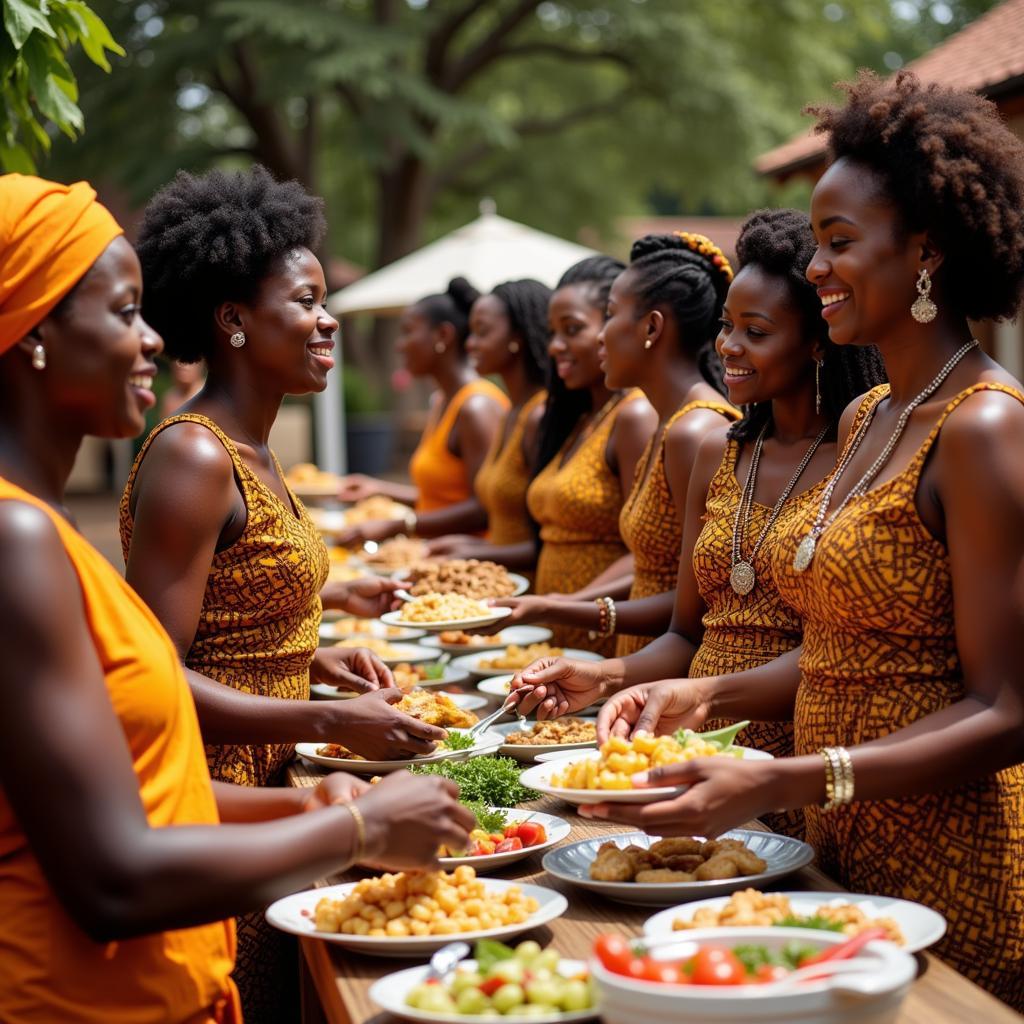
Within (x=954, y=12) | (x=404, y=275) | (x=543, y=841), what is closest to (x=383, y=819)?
(x=543, y=841)

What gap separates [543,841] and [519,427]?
4046 millimetres

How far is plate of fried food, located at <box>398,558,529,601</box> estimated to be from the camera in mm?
5426

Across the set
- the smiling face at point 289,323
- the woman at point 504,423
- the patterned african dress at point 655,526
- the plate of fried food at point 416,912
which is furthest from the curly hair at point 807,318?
the woman at point 504,423

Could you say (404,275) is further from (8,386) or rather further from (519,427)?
(8,386)

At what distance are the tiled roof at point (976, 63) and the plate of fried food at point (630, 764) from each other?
894 centimetres

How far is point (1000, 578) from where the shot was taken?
2506mm

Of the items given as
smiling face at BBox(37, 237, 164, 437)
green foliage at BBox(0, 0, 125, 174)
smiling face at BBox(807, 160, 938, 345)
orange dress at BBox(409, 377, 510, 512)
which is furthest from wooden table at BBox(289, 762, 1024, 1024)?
orange dress at BBox(409, 377, 510, 512)

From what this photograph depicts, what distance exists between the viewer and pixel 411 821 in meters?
2.31

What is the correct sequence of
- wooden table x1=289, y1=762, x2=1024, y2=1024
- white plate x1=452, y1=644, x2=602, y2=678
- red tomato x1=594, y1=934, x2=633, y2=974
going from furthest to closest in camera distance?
white plate x1=452, y1=644, x2=602, y2=678
wooden table x1=289, y1=762, x2=1024, y2=1024
red tomato x1=594, y1=934, x2=633, y2=974

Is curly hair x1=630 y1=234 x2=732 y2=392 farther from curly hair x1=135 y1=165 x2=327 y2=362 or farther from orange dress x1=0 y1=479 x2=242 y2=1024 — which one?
orange dress x1=0 y1=479 x2=242 y2=1024

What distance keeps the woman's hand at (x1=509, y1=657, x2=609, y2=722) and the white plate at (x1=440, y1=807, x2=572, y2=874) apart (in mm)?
413

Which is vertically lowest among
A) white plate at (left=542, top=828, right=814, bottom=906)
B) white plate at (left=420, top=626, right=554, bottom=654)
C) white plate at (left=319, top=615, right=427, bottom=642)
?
white plate at (left=319, top=615, right=427, bottom=642)

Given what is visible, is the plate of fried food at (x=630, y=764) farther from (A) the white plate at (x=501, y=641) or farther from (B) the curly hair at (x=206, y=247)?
(A) the white plate at (x=501, y=641)

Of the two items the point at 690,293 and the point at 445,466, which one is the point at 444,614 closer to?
the point at 690,293
